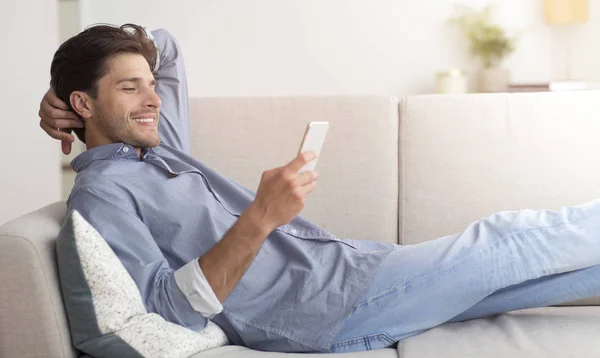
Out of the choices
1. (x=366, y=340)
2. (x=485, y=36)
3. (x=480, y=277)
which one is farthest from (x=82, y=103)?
(x=485, y=36)

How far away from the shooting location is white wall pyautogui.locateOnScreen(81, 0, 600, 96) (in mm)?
Result: 4676

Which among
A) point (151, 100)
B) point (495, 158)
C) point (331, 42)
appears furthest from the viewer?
point (331, 42)

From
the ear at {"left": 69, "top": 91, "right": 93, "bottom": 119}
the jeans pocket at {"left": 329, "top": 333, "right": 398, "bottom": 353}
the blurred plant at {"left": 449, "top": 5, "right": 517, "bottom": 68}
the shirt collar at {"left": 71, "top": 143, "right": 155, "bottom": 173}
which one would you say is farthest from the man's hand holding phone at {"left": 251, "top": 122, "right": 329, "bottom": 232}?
the blurred plant at {"left": 449, "top": 5, "right": 517, "bottom": 68}

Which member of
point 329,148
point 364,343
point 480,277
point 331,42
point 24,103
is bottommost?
point 364,343

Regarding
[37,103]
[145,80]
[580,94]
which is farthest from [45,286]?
[37,103]

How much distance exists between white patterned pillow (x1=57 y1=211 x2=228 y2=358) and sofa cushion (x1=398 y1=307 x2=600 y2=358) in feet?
1.60

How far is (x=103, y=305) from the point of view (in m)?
1.49

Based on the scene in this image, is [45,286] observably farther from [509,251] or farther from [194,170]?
[509,251]

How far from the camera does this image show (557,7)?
14.5 feet

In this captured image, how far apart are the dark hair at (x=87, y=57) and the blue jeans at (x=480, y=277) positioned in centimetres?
81

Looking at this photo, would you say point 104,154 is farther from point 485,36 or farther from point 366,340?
point 485,36

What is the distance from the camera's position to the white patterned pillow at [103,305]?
1.49 metres

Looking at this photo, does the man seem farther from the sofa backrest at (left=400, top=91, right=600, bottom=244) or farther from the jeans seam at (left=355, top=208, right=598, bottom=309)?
the sofa backrest at (left=400, top=91, right=600, bottom=244)

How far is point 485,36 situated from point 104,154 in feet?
10.3
